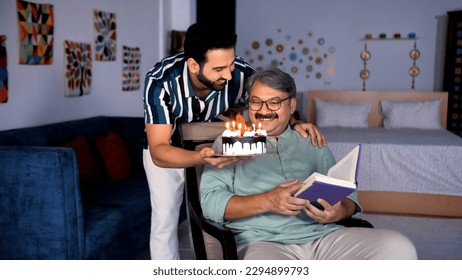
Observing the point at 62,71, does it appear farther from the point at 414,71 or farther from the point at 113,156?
the point at 414,71

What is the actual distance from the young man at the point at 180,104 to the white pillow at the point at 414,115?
142 inches

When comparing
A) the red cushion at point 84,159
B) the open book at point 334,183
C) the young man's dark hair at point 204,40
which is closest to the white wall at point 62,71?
the red cushion at point 84,159

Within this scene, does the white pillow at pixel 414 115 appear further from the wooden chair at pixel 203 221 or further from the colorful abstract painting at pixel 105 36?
the wooden chair at pixel 203 221

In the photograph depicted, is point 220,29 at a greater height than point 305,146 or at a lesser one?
greater

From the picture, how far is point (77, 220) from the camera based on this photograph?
2.53 metres

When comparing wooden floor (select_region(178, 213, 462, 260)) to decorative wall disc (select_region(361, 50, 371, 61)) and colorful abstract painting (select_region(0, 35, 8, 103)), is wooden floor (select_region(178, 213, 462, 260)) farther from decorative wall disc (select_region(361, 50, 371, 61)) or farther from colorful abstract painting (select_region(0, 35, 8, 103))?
decorative wall disc (select_region(361, 50, 371, 61))

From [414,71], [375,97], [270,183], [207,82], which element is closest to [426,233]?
[270,183]

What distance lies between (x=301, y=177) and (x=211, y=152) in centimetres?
44

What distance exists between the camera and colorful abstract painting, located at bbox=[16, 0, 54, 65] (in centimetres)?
326

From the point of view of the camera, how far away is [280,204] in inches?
64.1

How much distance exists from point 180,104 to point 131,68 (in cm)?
288

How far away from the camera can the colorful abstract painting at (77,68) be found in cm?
380

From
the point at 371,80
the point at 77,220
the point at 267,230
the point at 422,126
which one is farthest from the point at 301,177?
the point at 371,80

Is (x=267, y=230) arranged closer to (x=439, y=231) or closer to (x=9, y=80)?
(x=9, y=80)
